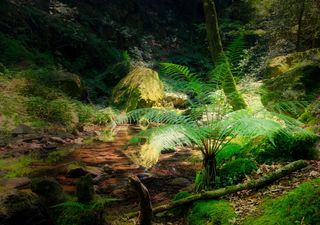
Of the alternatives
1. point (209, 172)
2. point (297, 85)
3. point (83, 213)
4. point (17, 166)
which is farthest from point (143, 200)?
point (297, 85)

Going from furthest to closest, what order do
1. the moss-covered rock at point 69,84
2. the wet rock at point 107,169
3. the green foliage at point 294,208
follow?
the moss-covered rock at point 69,84
the wet rock at point 107,169
the green foliage at point 294,208

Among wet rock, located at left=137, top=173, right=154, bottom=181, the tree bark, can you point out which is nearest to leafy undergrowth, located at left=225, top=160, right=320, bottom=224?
the tree bark

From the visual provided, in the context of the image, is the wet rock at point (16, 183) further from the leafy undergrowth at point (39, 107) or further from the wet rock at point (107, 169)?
the leafy undergrowth at point (39, 107)

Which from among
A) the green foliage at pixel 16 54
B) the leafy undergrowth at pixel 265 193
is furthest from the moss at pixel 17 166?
the green foliage at pixel 16 54

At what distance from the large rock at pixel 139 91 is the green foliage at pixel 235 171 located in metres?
6.79

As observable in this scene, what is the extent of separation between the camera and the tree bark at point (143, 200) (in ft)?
10.9

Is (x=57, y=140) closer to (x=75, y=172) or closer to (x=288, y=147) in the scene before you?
(x=75, y=172)

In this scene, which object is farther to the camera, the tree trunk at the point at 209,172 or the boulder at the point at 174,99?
the boulder at the point at 174,99

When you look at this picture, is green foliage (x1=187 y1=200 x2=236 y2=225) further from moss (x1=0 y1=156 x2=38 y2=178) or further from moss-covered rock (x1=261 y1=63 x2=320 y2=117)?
moss-covered rock (x1=261 y1=63 x2=320 y2=117)

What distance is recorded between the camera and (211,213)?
346cm

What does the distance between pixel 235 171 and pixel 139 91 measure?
7.18 metres

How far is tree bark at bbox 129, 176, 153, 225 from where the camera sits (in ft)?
10.9

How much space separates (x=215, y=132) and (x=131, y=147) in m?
3.76

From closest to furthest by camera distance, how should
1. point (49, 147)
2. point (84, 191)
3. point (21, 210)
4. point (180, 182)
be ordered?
point (21, 210), point (84, 191), point (180, 182), point (49, 147)
